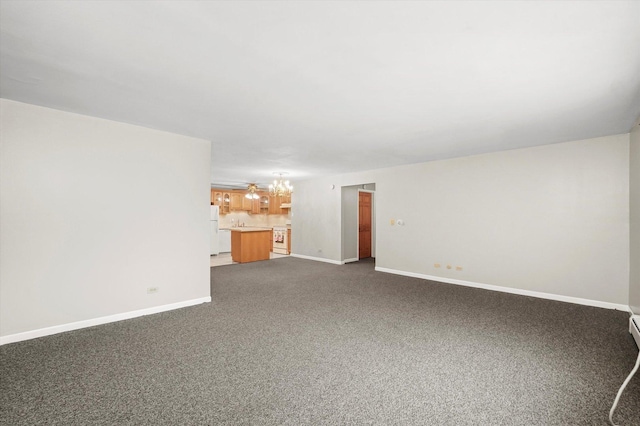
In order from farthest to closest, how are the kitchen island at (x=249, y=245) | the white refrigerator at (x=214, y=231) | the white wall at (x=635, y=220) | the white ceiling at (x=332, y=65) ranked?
the white refrigerator at (x=214, y=231) < the kitchen island at (x=249, y=245) < the white wall at (x=635, y=220) < the white ceiling at (x=332, y=65)

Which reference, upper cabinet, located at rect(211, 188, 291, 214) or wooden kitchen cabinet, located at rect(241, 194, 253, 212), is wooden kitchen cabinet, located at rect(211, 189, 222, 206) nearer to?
upper cabinet, located at rect(211, 188, 291, 214)

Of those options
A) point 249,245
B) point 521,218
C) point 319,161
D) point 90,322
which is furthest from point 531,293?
point 249,245

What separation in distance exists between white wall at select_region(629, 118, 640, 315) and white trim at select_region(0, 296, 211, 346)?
5.84 metres

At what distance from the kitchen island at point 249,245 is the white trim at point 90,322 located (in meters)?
3.91

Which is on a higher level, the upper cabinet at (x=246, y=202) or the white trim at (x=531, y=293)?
the upper cabinet at (x=246, y=202)

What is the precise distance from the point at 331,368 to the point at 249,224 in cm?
989

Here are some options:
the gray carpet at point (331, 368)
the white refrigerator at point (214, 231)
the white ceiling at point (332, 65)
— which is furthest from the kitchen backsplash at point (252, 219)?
the white ceiling at point (332, 65)

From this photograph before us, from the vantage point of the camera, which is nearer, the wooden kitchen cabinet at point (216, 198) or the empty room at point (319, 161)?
the empty room at point (319, 161)

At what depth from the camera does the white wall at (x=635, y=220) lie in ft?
11.6

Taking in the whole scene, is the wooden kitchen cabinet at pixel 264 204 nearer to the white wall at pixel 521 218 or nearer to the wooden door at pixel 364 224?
the wooden door at pixel 364 224

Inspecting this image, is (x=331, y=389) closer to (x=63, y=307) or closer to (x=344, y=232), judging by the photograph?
(x=63, y=307)

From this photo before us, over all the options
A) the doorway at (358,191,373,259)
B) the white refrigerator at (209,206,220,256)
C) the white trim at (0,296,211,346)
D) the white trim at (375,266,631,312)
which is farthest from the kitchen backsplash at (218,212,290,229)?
the white trim at (0,296,211,346)

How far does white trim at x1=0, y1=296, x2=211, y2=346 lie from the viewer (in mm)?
3025

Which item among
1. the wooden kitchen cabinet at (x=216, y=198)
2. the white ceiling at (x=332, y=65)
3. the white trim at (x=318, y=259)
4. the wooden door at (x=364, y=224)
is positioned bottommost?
the white trim at (x=318, y=259)
